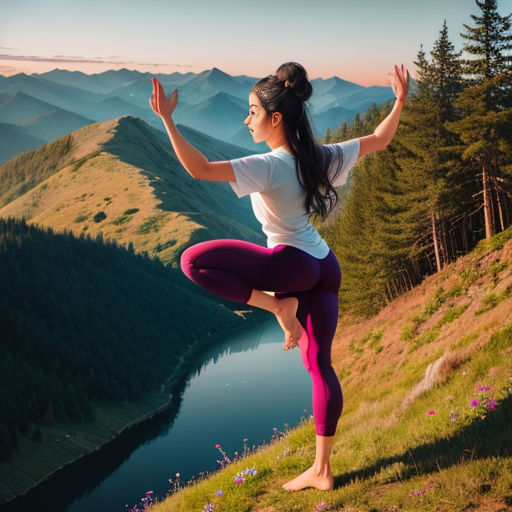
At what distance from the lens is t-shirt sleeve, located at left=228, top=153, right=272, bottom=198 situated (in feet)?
14.0

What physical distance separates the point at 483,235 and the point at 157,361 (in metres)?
98.0

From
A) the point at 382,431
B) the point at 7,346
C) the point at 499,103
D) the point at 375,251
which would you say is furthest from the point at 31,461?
the point at 382,431

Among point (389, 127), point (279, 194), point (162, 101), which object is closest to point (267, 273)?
point (279, 194)

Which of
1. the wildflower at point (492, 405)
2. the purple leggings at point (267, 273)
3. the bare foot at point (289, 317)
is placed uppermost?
the purple leggings at point (267, 273)

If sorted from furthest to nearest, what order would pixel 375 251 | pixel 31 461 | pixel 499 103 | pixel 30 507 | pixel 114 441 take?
pixel 114 441
pixel 31 461
pixel 30 507
pixel 375 251
pixel 499 103

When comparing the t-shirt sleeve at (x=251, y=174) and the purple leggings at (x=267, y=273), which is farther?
the purple leggings at (x=267, y=273)

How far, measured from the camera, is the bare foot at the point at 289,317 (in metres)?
4.95

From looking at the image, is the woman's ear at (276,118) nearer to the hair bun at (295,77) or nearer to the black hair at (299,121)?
the black hair at (299,121)

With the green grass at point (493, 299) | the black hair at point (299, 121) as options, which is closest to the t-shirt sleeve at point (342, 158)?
the black hair at point (299, 121)

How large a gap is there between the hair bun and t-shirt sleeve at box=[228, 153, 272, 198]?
29.0 inches

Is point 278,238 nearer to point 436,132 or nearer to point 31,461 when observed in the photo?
point 436,132

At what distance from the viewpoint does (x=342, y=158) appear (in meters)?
5.17

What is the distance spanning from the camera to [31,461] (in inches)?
3551

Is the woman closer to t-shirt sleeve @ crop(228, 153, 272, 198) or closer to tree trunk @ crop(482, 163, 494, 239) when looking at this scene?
t-shirt sleeve @ crop(228, 153, 272, 198)
